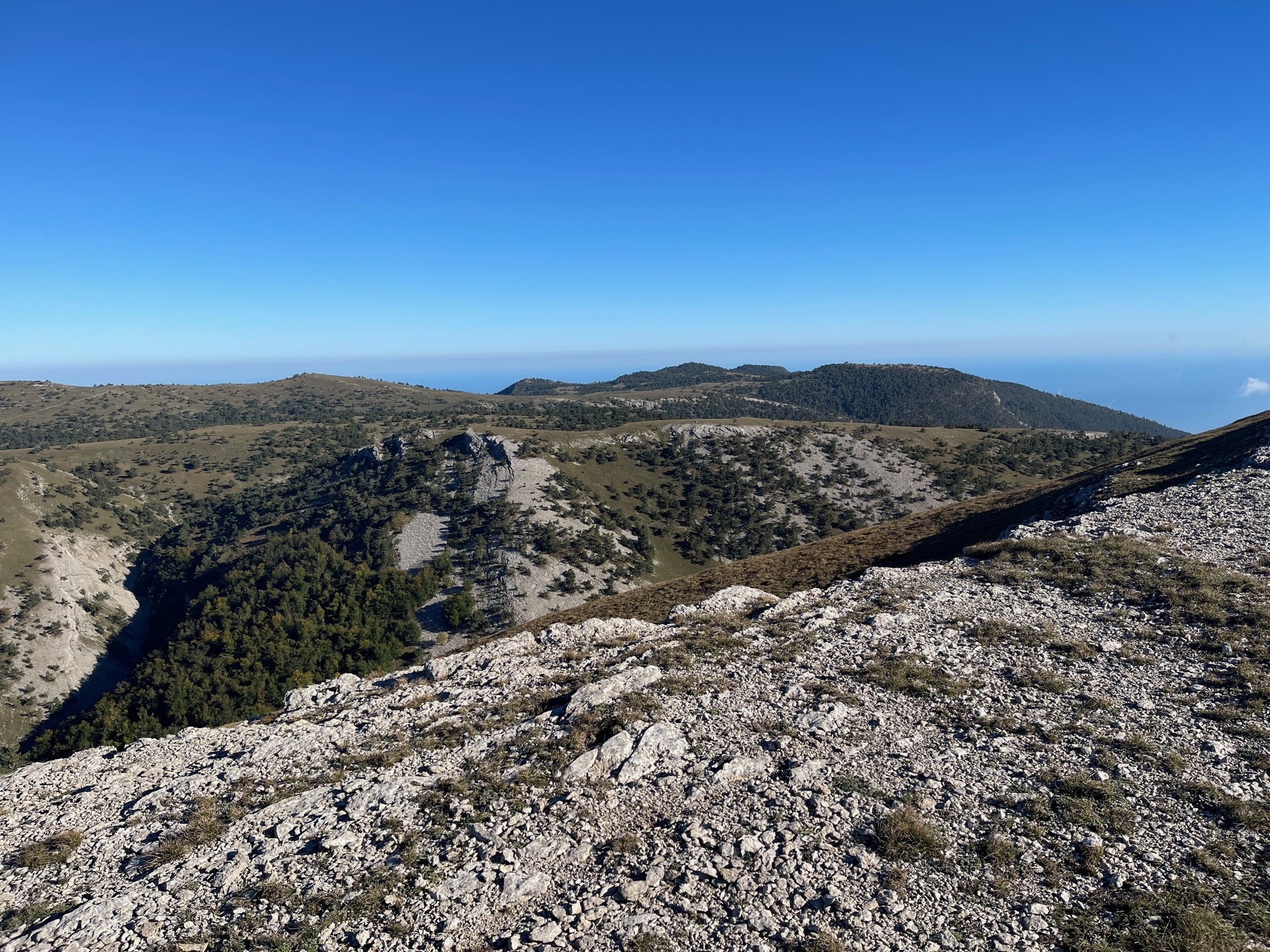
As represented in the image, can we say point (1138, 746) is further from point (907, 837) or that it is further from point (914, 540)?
point (914, 540)

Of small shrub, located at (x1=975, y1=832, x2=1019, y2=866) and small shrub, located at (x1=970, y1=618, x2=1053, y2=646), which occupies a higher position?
small shrub, located at (x1=970, y1=618, x2=1053, y2=646)

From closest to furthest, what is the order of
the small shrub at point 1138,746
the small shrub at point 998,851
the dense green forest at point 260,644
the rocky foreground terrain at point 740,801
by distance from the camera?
the rocky foreground terrain at point 740,801 → the small shrub at point 998,851 → the small shrub at point 1138,746 → the dense green forest at point 260,644

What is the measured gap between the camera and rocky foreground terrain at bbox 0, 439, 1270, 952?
907cm

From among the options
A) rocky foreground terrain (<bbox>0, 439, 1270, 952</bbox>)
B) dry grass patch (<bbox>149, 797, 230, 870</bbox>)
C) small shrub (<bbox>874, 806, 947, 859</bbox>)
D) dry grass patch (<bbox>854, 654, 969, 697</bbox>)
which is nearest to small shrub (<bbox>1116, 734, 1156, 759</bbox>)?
rocky foreground terrain (<bbox>0, 439, 1270, 952</bbox>)

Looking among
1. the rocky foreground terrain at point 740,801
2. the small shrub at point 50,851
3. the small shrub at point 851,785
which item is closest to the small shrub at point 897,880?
the rocky foreground terrain at point 740,801

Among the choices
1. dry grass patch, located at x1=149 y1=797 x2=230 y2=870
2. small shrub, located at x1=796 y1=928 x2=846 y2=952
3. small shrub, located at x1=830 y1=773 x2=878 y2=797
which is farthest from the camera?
dry grass patch, located at x1=149 y1=797 x2=230 y2=870

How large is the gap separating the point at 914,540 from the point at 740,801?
3037 centimetres

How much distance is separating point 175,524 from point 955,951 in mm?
176709

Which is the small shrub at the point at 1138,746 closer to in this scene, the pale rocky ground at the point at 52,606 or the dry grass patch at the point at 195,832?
the dry grass patch at the point at 195,832

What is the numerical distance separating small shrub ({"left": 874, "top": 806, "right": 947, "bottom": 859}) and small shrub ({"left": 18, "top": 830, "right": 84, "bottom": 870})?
677 inches

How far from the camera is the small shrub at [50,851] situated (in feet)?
39.6

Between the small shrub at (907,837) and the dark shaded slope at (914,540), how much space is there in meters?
16.3

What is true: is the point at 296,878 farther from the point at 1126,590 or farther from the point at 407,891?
the point at 1126,590

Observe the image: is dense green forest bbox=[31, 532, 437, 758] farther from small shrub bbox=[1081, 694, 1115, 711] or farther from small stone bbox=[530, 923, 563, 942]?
small shrub bbox=[1081, 694, 1115, 711]
